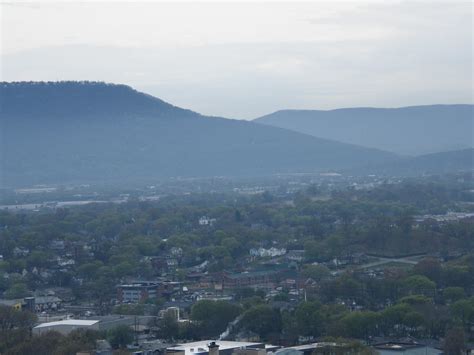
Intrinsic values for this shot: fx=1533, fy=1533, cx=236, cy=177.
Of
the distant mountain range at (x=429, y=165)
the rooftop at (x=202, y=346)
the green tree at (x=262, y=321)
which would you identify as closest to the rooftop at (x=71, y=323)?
the green tree at (x=262, y=321)

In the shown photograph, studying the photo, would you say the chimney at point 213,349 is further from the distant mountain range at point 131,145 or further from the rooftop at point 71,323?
the distant mountain range at point 131,145


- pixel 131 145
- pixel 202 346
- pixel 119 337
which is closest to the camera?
pixel 202 346

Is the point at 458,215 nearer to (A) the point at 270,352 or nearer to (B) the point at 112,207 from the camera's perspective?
(B) the point at 112,207

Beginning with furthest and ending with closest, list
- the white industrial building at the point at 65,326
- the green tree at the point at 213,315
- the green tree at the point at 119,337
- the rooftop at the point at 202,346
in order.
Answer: the green tree at the point at 213,315
the white industrial building at the point at 65,326
the green tree at the point at 119,337
the rooftop at the point at 202,346

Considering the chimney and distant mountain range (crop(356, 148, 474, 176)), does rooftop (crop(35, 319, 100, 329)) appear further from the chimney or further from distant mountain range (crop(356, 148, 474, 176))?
distant mountain range (crop(356, 148, 474, 176))

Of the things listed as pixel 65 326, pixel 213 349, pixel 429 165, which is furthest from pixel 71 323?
A: pixel 429 165

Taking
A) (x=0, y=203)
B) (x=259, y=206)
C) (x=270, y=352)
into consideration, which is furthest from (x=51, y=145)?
(x=270, y=352)

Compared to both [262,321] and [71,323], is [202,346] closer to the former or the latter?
[262,321]

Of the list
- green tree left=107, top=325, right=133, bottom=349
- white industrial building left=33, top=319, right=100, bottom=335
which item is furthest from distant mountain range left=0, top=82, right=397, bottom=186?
green tree left=107, top=325, right=133, bottom=349
